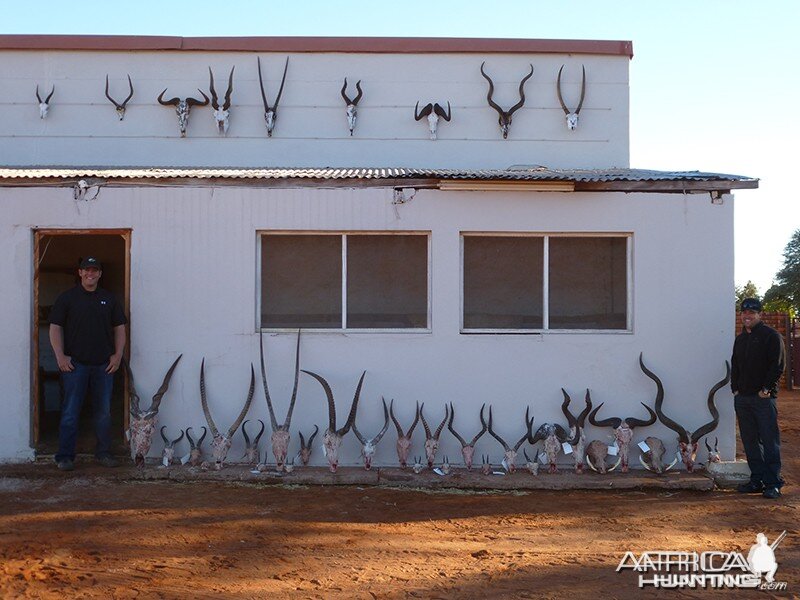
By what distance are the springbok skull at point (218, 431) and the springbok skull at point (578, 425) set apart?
3.18 m

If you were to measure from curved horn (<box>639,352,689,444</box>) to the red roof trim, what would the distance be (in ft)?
15.8

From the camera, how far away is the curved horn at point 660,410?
861 centimetres

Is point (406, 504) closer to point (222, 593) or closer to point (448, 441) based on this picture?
point (448, 441)

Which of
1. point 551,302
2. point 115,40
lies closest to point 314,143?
point 115,40

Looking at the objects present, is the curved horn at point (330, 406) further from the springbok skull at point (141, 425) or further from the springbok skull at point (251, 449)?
the springbok skull at point (141, 425)

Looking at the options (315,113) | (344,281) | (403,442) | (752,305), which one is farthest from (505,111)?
(403,442)

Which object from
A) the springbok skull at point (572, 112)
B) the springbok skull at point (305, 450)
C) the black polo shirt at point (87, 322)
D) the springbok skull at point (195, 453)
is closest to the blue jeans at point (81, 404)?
the black polo shirt at point (87, 322)

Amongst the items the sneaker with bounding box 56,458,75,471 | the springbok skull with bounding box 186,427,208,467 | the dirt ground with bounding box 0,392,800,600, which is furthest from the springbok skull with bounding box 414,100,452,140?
the sneaker with bounding box 56,458,75,471

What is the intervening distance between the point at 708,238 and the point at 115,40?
798 centimetres

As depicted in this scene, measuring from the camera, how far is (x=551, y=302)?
9047 millimetres

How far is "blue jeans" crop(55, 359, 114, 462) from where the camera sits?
8.41m

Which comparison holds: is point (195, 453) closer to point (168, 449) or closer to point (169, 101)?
point (168, 449)

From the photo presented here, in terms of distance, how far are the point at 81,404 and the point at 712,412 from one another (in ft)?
20.7

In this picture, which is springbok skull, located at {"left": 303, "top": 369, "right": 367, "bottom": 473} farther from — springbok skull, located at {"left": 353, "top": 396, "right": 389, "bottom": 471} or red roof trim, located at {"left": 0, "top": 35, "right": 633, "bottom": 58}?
red roof trim, located at {"left": 0, "top": 35, "right": 633, "bottom": 58}
